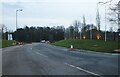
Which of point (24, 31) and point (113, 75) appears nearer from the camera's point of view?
point (113, 75)

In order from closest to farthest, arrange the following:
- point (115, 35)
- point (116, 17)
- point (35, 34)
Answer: point (116, 17), point (115, 35), point (35, 34)

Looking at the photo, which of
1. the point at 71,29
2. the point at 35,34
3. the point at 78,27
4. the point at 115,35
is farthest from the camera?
the point at 35,34

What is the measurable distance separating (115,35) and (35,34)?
10262 cm

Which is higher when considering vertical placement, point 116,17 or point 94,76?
point 116,17

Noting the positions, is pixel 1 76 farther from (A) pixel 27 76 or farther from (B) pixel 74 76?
(B) pixel 74 76

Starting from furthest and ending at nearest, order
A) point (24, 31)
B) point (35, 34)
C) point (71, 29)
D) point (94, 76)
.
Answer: point (35, 34) → point (24, 31) → point (71, 29) → point (94, 76)

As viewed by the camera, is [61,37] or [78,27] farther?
[61,37]

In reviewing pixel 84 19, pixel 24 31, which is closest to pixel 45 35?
pixel 24 31

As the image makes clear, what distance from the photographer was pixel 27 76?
13.0 metres

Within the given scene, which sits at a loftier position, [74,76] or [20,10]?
[20,10]

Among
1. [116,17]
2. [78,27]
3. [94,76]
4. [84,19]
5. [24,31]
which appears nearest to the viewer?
[94,76]

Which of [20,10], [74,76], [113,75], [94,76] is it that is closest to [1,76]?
[74,76]

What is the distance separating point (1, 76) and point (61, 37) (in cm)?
16845

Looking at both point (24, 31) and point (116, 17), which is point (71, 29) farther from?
point (116, 17)
